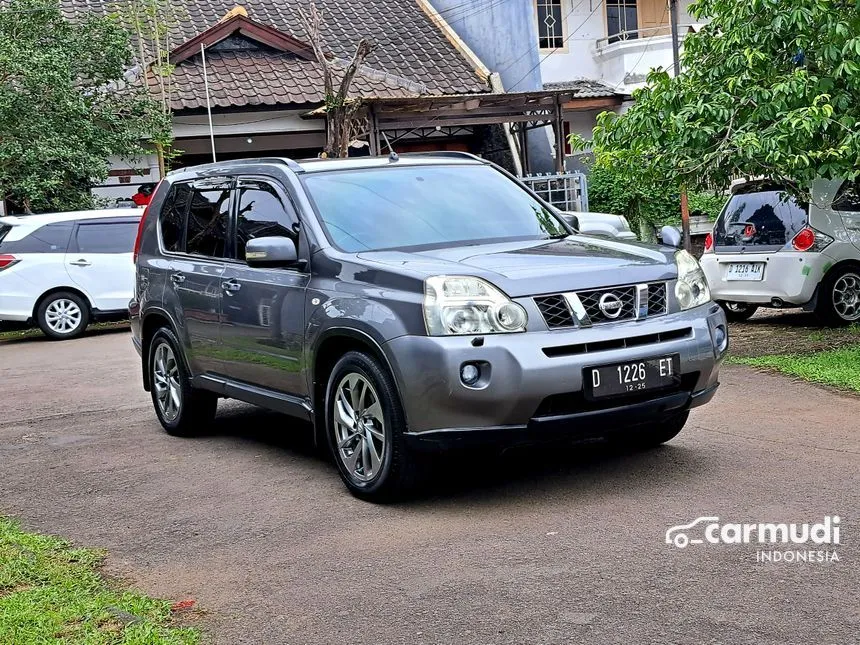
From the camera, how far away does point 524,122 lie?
2212cm

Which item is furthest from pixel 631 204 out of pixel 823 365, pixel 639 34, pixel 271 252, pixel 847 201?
pixel 271 252

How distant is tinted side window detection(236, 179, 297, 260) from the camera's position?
6.69m

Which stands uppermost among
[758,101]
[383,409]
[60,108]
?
[60,108]

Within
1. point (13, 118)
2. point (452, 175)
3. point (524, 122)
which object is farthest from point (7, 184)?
point (452, 175)

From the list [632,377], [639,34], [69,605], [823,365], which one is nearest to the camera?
[69,605]

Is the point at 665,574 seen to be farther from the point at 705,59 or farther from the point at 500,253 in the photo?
the point at 705,59

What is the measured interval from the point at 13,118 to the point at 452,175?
468 inches

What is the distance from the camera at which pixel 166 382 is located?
8281mm

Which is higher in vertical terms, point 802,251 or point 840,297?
point 802,251

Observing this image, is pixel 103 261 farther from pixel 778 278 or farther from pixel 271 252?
pixel 271 252

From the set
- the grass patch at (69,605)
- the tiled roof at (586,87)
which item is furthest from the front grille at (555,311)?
the tiled roof at (586,87)

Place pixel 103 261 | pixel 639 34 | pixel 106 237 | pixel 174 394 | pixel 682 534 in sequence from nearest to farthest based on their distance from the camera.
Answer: pixel 682 534
pixel 174 394
pixel 103 261
pixel 106 237
pixel 639 34

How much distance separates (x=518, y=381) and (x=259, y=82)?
18547 millimetres

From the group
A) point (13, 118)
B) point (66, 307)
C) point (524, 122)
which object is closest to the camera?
point (66, 307)
